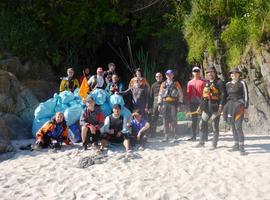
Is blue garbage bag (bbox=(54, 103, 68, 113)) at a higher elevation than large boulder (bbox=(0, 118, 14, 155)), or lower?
higher

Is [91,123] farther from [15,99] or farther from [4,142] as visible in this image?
[15,99]

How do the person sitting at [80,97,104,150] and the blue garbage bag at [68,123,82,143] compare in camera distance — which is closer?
the person sitting at [80,97,104,150]

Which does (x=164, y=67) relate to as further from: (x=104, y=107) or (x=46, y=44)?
(x=104, y=107)

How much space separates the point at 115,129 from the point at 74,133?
121 cm

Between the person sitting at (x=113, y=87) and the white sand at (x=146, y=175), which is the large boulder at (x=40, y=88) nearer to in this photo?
the person sitting at (x=113, y=87)

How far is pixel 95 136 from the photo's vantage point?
741cm

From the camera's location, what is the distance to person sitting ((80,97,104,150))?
738 centimetres

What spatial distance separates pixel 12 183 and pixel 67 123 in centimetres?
283

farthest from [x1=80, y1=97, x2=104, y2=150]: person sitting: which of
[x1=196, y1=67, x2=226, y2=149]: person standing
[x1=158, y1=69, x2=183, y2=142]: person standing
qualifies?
[x1=196, y1=67, x2=226, y2=149]: person standing

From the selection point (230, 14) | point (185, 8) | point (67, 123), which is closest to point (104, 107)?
point (67, 123)

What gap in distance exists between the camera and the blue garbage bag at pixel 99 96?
27.9ft

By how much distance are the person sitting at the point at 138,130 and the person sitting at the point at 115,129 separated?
0.18 metres

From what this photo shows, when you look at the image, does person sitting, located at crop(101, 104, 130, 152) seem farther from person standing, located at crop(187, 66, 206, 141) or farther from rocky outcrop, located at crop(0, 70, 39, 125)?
rocky outcrop, located at crop(0, 70, 39, 125)

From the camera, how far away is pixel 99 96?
27.9ft
